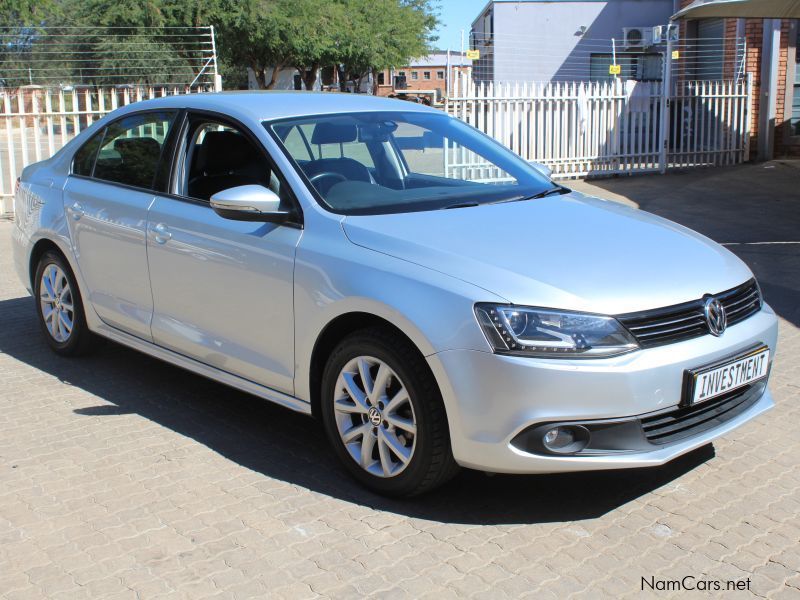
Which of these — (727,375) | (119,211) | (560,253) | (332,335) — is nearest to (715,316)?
(727,375)

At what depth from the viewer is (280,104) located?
4.86 m

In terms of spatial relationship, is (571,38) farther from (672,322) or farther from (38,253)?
(672,322)

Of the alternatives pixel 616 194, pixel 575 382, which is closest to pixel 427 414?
A: pixel 575 382

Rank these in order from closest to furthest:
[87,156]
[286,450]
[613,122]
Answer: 1. [286,450]
2. [87,156]
3. [613,122]

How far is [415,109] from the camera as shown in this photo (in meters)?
5.35

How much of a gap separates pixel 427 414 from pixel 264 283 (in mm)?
1101

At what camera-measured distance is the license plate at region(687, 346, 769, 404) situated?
3.61 m

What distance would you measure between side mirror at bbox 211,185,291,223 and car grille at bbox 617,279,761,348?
1644 millimetres

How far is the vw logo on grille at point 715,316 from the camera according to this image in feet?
12.2

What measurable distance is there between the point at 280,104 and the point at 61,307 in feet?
7.24

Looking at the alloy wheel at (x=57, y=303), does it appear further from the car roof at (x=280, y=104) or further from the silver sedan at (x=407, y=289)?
the car roof at (x=280, y=104)

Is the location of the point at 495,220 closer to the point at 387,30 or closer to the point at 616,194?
the point at 616,194

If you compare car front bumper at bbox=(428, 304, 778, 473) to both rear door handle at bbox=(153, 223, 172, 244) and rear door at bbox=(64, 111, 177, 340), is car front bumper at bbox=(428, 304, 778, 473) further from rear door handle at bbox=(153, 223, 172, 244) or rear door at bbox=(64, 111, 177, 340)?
rear door at bbox=(64, 111, 177, 340)

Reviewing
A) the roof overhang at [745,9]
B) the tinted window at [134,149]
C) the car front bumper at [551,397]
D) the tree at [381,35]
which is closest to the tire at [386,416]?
the car front bumper at [551,397]
